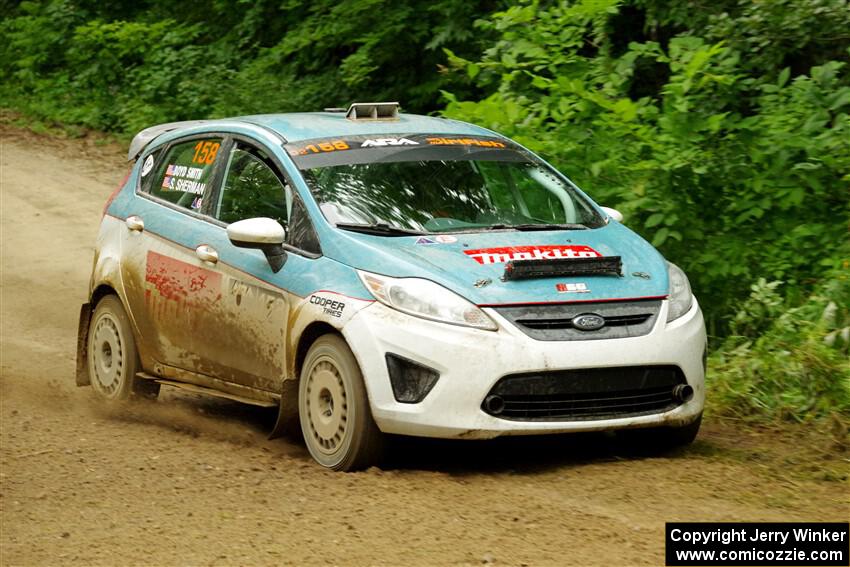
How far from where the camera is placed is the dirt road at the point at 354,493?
17.0 ft

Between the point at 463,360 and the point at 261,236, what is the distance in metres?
1.37

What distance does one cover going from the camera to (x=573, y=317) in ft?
20.6

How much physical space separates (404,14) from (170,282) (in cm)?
852

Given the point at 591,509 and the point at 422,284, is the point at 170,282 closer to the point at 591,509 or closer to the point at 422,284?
the point at 422,284

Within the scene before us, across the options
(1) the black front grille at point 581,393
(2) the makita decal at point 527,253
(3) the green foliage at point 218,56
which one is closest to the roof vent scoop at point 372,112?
(2) the makita decal at point 527,253

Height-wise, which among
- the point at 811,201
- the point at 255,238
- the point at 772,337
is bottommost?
the point at 772,337

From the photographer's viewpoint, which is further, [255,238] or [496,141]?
[496,141]

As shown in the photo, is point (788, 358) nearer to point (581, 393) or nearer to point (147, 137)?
point (581, 393)

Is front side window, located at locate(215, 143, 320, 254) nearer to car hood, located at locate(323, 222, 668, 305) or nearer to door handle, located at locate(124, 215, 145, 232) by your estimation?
car hood, located at locate(323, 222, 668, 305)

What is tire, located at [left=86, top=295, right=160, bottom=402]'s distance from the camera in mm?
8477

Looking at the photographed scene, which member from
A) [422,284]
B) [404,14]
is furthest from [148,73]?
[422,284]

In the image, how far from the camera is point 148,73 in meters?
19.7

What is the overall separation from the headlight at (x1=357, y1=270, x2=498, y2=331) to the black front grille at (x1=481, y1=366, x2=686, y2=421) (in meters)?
0.31

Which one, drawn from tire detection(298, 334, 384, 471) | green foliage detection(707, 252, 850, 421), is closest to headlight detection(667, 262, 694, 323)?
green foliage detection(707, 252, 850, 421)
